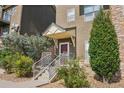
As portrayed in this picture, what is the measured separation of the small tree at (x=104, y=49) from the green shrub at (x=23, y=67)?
5.19 m

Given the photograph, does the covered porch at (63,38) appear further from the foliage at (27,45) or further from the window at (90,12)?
the window at (90,12)

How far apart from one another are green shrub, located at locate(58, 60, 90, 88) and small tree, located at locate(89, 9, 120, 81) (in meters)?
1.17

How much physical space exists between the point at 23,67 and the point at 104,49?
6207 mm

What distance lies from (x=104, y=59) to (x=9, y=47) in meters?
11.7

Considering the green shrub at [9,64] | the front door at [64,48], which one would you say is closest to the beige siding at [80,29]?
the front door at [64,48]

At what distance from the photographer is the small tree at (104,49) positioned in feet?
38.2

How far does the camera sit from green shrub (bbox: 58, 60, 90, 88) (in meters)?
10.6

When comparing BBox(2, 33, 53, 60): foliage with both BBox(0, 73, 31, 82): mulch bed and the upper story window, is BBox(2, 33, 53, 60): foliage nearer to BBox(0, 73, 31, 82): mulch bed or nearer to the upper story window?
the upper story window

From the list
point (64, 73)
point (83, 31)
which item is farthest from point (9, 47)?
point (64, 73)

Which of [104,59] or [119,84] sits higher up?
[104,59]

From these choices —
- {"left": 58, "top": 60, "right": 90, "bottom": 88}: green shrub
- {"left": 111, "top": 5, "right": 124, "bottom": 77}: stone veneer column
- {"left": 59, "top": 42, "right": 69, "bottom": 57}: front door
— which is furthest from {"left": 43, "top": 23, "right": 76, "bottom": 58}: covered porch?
{"left": 58, "top": 60, "right": 90, "bottom": 88}: green shrub

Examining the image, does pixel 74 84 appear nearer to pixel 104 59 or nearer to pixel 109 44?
pixel 104 59

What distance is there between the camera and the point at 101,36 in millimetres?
12000

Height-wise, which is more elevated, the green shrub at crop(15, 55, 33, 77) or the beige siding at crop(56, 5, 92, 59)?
the beige siding at crop(56, 5, 92, 59)
